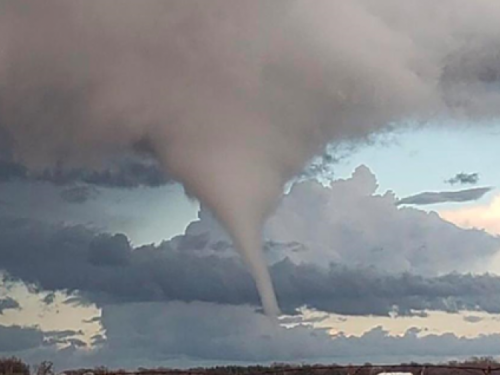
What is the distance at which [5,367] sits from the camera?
406ft

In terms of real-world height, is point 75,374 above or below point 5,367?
below

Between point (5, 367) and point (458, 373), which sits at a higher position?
point (5, 367)

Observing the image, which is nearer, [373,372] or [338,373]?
[373,372]

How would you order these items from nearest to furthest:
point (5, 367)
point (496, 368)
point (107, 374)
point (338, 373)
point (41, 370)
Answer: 1. point (496, 368)
2. point (107, 374)
3. point (338, 373)
4. point (41, 370)
5. point (5, 367)

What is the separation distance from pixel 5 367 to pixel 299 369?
69379 mm

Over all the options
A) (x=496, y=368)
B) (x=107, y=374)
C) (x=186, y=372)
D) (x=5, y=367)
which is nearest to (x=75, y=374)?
(x=107, y=374)

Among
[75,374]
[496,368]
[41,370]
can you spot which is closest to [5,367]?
[41,370]

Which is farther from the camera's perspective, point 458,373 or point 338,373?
point 338,373

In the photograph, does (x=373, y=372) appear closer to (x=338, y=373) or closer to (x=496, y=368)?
(x=338, y=373)

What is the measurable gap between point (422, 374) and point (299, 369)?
350 inches

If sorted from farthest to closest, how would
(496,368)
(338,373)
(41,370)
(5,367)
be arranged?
(5,367), (41,370), (338,373), (496,368)

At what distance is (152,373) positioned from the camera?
220ft

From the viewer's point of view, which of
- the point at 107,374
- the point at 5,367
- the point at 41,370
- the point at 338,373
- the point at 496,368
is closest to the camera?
the point at 496,368

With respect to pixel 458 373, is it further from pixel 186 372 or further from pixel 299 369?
pixel 186 372
